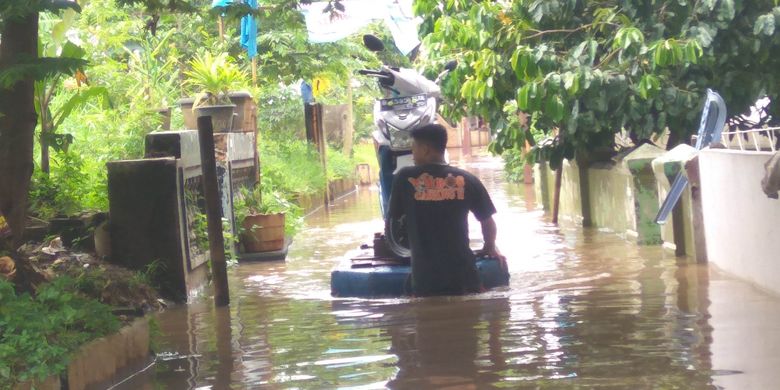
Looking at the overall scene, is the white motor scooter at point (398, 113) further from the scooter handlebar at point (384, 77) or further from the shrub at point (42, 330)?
the shrub at point (42, 330)

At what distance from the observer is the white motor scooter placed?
31.9 feet

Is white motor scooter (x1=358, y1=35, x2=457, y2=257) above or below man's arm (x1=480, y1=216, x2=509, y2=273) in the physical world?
above

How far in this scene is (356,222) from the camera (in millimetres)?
19141

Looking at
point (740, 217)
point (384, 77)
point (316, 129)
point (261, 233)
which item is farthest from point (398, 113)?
point (316, 129)

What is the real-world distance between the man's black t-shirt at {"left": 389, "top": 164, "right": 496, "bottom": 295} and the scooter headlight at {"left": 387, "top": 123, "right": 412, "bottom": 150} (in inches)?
60.4

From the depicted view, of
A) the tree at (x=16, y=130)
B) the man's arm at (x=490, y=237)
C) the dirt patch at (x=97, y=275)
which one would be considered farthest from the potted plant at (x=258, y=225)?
the tree at (x=16, y=130)

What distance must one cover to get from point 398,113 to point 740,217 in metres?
3.09

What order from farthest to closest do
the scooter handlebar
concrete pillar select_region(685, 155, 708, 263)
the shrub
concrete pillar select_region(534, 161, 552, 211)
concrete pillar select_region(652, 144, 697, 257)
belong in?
concrete pillar select_region(534, 161, 552, 211) → concrete pillar select_region(652, 144, 697, 257) → concrete pillar select_region(685, 155, 708, 263) → the scooter handlebar → the shrub

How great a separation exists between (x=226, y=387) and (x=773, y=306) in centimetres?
414

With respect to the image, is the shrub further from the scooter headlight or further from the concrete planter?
the concrete planter

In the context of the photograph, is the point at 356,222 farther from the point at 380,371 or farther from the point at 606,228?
the point at 380,371

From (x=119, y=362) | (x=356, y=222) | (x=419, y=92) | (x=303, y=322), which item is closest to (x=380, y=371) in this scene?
(x=119, y=362)

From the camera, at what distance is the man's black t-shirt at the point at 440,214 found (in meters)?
8.20

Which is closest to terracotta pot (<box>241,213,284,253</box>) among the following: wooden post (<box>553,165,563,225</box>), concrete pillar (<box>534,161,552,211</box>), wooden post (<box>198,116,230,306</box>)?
wooden post (<box>198,116,230,306</box>)
